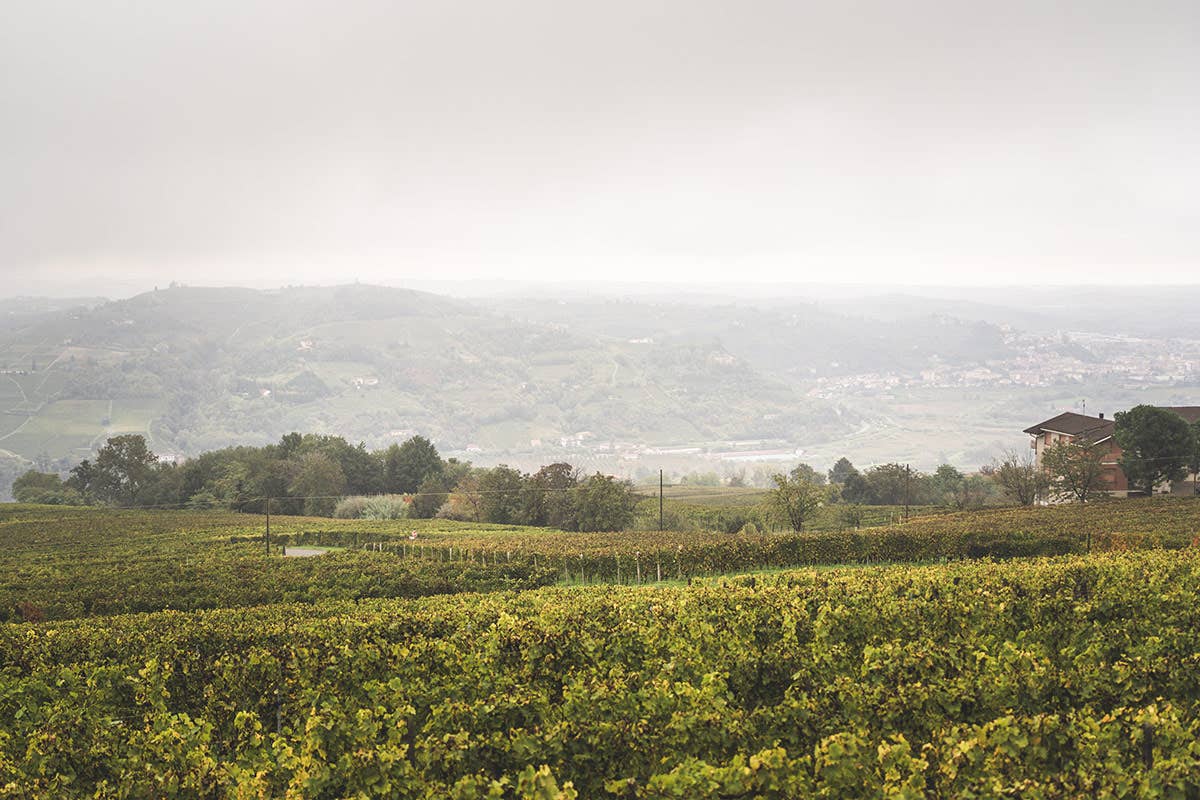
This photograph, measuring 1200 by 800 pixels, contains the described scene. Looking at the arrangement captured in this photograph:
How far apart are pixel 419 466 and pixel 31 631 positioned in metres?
85.2

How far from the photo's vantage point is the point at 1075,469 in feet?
223

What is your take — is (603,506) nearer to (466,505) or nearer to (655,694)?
(466,505)

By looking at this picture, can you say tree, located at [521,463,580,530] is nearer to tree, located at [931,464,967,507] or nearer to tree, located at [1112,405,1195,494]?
tree, located at [1112,405,1195,494]

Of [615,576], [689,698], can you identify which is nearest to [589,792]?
[689,698]

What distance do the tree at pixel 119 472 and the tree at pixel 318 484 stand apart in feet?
71.0

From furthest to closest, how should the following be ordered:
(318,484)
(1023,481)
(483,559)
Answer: (318,484)
(1023,481)
(483,559)

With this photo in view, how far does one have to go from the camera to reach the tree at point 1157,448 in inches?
2687

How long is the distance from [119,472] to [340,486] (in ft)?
102

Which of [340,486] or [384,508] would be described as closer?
[384,508]

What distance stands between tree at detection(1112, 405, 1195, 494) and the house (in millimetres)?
1478

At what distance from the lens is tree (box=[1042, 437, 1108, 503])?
67.5 meters

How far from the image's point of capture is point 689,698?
10023 mm

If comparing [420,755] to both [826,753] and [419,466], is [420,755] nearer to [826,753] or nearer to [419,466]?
[826,753]

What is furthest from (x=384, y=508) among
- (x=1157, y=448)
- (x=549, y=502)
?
(x=1157, y=448)
